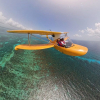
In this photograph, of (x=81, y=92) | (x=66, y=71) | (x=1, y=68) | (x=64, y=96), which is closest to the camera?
(x=64, y=96)

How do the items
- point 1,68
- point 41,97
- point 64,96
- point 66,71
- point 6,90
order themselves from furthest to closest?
point 66,71, point 1,68, point 64,96, point 41,97, point 6,90

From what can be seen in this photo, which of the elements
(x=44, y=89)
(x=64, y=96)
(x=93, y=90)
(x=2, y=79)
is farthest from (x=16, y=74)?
(x=93, y=90)

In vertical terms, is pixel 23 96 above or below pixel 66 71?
below

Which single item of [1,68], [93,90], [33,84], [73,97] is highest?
[1,68]

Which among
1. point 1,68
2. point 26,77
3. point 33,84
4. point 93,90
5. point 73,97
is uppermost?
point 1,68

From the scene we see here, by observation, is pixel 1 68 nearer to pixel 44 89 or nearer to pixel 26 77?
pixel 26 77

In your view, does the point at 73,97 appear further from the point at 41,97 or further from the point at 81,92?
the point at 41,97

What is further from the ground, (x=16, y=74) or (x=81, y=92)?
Answer: (x=16, y=74)

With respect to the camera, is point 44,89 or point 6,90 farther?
point 44,89

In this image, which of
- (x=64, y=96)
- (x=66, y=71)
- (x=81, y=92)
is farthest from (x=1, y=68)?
(x=81, y=92)
